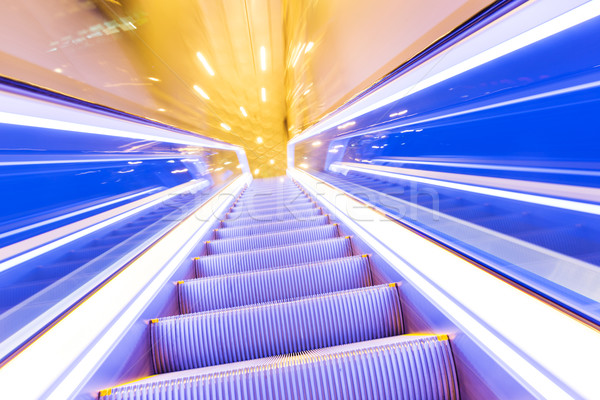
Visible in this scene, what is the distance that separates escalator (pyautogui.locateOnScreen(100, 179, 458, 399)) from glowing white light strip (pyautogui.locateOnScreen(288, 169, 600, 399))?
6.8 inches

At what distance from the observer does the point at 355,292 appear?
1686 millimetres

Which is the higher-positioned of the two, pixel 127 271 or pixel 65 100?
pixel 65 100

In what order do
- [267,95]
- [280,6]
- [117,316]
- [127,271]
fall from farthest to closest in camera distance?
[267,95], [280,6], [127,271], [117,316]

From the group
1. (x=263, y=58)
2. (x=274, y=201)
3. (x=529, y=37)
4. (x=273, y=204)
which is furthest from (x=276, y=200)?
(x=263, y=58)

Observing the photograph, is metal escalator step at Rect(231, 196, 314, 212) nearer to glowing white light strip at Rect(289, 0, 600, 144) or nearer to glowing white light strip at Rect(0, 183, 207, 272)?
glowing white light strip at Rect(0, 183, 207, 272)

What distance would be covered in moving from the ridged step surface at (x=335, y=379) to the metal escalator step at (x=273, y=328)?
356 millimetres

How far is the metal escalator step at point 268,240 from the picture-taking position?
3320 mm

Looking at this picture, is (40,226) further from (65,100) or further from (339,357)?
(339,357)

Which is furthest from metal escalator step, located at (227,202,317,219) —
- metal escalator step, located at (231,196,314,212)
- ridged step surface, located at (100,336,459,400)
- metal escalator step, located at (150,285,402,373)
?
ridged step surface, located at (100,336,459,400)

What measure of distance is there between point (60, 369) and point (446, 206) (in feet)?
8.66

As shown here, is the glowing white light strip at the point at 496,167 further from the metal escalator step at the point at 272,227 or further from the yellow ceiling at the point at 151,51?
the yellow ceiling at the point at 151,51

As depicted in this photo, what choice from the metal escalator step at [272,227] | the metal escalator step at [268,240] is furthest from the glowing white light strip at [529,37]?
the metal escalator step at [272,227]

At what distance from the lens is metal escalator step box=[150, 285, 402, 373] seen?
5.22 ft

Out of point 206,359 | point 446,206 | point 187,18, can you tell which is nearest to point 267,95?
point 187,18
